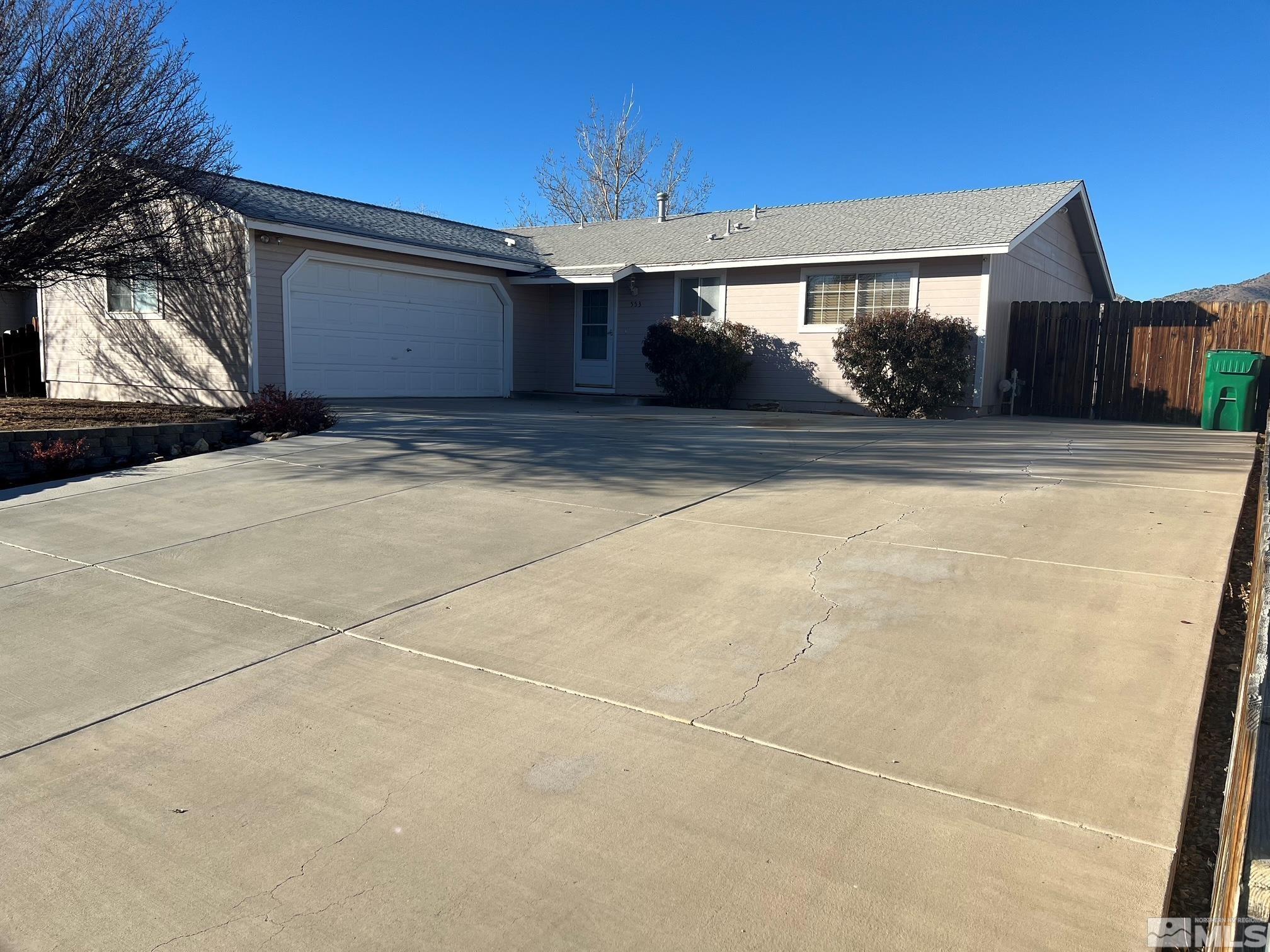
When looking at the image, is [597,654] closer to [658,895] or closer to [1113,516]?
[658,895]

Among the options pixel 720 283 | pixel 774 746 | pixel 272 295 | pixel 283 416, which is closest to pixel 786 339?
pixel 720 283

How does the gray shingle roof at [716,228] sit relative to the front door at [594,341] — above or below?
above

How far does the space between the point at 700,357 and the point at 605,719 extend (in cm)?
1443

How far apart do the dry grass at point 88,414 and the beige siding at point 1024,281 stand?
12482 mm

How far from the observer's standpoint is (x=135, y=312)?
53.9ft

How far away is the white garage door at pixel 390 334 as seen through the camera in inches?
613

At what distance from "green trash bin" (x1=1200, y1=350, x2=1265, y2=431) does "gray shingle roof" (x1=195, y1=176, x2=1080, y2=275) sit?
3.71m

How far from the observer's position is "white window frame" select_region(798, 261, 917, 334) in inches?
648

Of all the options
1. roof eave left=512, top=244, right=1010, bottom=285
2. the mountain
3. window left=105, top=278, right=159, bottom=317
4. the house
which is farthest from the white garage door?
the mountain

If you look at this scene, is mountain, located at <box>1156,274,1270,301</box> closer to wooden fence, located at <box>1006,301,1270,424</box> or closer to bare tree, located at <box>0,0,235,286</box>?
wooden fence, located at <box>1006,301,1270,424</box>

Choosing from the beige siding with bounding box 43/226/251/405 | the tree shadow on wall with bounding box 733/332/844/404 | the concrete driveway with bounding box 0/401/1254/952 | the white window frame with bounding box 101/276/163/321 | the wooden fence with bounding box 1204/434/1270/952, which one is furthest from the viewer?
the tree shadow on wall with bounding box 733/332/844/404

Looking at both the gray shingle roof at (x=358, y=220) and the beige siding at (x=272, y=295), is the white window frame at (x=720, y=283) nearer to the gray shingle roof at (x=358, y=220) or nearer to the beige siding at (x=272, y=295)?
the gray shingle roof at (x=358, y=220)

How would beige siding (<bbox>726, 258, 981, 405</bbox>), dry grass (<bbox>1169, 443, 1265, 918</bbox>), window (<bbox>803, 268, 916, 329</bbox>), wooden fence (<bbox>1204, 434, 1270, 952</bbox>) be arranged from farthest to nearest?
beige siding (<bbox>726, 258, 981, 405</bbox>) → window (<bbox>803, 268, 916, 329</bbox>) → dry grass (<bbox>1169, 443, 1265, 918</bbox>) → wooden fence (<bbox>1204, 434, 1270, 952</bbox>)

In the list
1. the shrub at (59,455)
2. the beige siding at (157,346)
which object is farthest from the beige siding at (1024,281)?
the shrub at (59,455)
